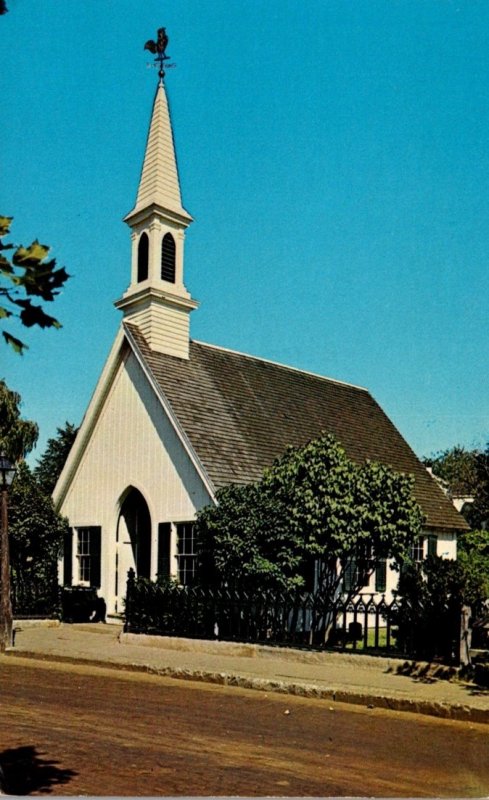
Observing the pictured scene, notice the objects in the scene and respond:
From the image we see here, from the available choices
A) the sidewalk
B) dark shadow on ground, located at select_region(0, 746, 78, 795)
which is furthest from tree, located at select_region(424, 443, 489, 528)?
dark shadow on ground, located at select_region(0, 746, 78, 795)

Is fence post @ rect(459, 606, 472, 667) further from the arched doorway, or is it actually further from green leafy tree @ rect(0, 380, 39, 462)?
green leafy tree @ rect(0, 380, 39, 462)

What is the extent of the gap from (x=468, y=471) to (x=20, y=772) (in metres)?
60.7

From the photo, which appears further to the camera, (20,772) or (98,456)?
(98,456)

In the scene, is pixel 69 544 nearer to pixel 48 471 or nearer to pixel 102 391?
pixel 102 391

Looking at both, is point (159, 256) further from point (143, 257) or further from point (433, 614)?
point (433, 614)

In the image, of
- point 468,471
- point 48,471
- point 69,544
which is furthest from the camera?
point 468,471

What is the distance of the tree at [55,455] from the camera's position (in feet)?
137

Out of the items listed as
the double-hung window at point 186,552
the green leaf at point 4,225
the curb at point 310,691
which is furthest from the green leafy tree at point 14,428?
the green leaf at point 4,225

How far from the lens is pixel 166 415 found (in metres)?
22.0

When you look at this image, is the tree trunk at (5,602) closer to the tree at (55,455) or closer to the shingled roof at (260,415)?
the shingled roof at (260,415)

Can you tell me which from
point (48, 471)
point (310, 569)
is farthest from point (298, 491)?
point (48, 471)

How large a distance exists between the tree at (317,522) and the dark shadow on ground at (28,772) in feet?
31.7

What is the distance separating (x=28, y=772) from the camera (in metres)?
7.15

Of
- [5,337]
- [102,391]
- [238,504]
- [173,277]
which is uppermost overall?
[173,277]
